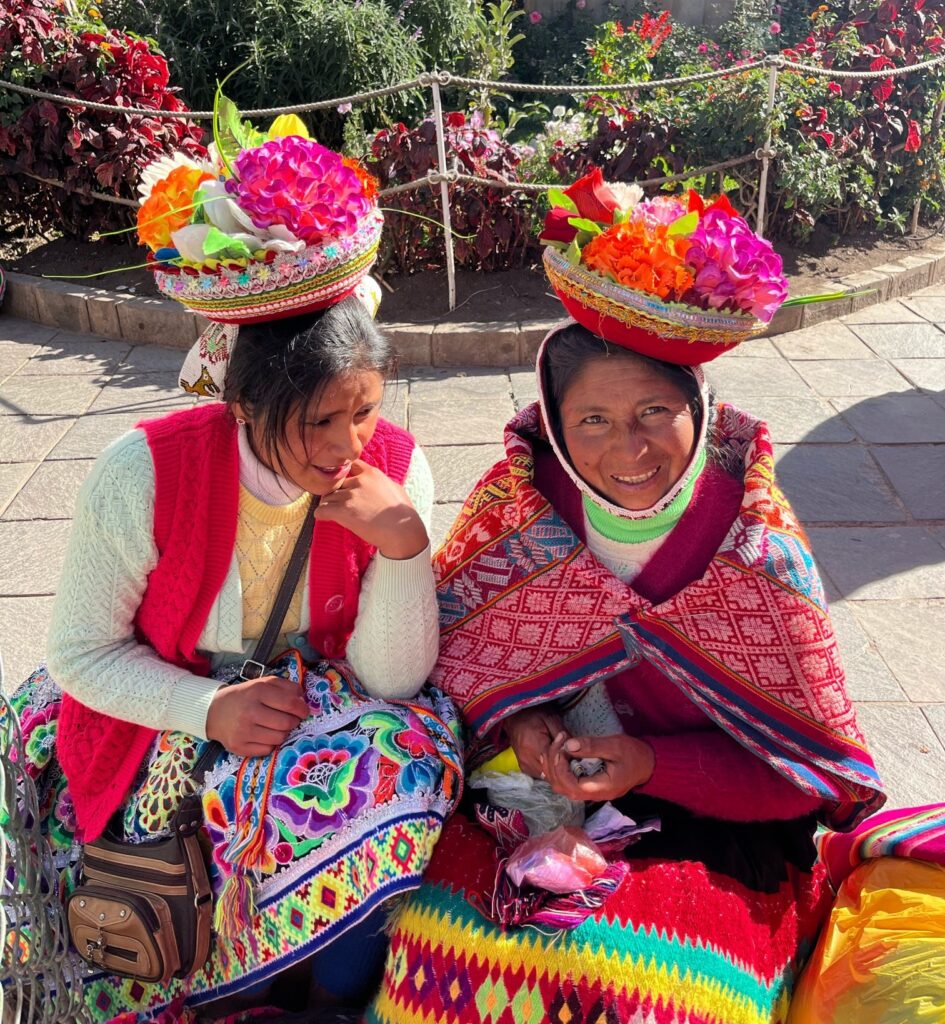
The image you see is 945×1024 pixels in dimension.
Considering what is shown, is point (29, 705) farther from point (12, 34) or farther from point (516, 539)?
point (12, 34)

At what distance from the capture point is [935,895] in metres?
1.93

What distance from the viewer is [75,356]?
235 inches

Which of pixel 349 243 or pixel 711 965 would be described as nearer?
pixel 711 965

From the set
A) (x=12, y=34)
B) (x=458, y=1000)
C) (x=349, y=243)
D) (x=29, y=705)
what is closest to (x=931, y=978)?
(x=458, y=1000)

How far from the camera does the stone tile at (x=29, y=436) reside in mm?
4686

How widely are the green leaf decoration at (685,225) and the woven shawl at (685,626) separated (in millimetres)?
429

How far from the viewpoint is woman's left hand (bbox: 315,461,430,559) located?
2.00 m

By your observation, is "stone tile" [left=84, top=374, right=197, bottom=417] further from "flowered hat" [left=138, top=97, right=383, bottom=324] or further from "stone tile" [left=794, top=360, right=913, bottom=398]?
"flowered hat" [left=138, top=97, right=383, bottom=324]

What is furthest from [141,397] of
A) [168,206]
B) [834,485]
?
[168,206]

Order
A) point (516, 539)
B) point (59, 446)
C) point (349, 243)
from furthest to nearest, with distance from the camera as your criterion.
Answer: point (59, 446), point (516, 539), point (349, 243)

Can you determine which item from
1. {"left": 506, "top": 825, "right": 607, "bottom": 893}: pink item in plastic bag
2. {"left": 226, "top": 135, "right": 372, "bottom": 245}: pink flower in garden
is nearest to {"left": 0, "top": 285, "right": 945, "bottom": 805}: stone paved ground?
{"left": 506, "top": 825, "right": 607, "bottom": 893}: pink item in plastic bag

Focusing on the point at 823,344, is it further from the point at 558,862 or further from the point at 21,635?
the point at 558,862

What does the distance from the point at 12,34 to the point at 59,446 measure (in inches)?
133

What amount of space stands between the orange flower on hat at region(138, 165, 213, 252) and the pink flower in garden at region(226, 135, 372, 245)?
2.8 inches
